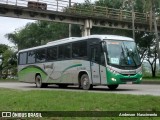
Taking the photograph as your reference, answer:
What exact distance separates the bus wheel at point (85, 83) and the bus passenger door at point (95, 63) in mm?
586

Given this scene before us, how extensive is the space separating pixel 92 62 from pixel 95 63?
245 mm

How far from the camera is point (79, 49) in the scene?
20625 mm

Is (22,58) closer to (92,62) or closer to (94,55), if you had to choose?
(92,62)

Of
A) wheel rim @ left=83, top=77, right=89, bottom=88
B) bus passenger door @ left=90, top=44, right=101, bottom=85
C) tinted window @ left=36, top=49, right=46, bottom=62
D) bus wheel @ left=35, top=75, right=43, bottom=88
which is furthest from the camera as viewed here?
bus wheel @ left=35, top=75, right=43, bottom=88

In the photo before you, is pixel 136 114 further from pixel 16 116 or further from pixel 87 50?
pixel 87 50

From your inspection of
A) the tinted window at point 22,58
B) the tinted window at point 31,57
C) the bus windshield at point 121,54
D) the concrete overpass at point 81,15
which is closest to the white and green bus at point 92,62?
the bus windshield at point 121,54

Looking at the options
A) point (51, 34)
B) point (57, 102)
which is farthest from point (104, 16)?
point (57, 102)

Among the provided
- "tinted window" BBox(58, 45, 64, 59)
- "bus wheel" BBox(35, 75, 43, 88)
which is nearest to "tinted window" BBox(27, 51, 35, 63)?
"bus wheel" BBox(35, 75, 43, 88)

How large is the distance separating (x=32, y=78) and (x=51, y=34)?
135 ft

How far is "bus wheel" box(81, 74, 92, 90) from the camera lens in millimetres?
19750

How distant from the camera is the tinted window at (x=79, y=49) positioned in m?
20.0

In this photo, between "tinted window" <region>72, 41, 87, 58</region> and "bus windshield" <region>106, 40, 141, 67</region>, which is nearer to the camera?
"bus windshield" <region>106, 40, 141, 67</region>

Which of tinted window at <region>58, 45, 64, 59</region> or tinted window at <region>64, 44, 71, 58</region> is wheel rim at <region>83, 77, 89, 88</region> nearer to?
tinted window at <region>64, 44, 71, 58</region>

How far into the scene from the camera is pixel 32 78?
2627cm
